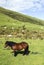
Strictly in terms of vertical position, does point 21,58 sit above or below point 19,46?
below

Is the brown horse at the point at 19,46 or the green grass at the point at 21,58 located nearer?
the green grass at the point at 21,58

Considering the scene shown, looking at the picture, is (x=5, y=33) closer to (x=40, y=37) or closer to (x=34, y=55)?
(x=40, y=37)

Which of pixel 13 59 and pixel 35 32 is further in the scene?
pixel 35 32

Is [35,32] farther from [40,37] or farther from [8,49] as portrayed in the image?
[8,49]

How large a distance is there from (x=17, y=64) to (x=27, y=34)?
19.4 metres

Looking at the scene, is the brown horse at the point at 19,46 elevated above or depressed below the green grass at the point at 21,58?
above

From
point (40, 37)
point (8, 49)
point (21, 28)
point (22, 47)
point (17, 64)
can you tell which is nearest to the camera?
point (17, 64)

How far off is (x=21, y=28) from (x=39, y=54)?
19095 mm

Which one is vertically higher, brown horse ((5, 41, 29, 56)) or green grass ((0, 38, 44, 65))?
brown horse ((5, 41, 29, 56))

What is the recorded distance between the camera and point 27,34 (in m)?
41.0

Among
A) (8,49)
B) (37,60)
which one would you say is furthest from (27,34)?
(37,60)

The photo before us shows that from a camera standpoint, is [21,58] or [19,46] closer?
[21,58]

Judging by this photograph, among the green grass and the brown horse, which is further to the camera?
the brown horse

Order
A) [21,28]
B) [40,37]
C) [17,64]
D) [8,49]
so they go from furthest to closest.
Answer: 1. [21,28]
2. [40,37]
3. [8,49]
4. [17,64]
